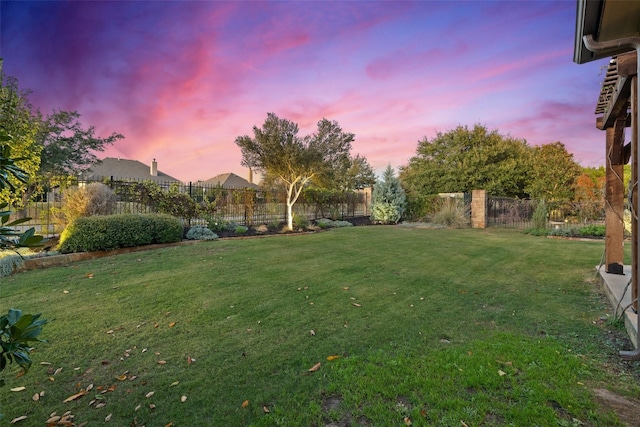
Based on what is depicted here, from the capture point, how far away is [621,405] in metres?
1.97

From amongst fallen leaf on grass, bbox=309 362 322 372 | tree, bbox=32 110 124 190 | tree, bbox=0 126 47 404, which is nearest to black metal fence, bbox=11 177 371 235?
tree, bbox=32 110 124 190

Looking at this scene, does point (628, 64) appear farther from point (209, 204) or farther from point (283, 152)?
point (209, 204)

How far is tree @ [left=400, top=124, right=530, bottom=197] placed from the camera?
2123 centimetres

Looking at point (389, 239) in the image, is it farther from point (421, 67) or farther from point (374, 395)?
point (374, 395)

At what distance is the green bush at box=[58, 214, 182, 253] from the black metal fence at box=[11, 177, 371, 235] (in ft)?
3.87

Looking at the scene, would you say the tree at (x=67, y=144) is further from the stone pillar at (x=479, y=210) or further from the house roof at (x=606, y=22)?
the stone pillar at (x=479, y=210)

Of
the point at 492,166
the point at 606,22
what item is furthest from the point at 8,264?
the point at 492,166

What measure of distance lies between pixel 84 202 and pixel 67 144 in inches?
303

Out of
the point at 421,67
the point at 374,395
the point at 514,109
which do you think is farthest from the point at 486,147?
the point at 374,395

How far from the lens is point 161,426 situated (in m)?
1.81

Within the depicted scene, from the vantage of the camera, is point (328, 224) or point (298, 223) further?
point (328, 224)

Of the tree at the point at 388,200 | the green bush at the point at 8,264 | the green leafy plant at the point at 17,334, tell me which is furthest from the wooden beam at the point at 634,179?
the tree at the point at 388,200

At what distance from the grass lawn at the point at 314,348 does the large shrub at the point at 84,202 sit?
3.03 metres

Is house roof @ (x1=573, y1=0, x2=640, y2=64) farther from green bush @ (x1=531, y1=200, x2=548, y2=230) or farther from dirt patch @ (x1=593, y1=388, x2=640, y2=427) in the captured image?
green bush @ (x1=531, y1=200, x2=548, y2=230)
